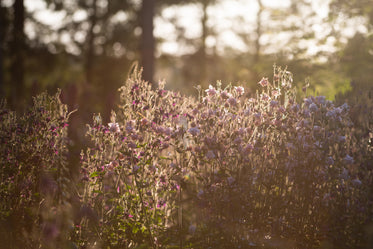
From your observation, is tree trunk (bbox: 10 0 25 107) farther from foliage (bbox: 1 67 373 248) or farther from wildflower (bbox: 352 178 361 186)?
wildflower (bbox: 352 178 361 186)

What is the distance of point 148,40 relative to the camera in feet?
32.7

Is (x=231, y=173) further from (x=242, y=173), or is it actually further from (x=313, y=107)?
(x=313, y=107)

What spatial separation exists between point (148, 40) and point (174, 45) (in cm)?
1049

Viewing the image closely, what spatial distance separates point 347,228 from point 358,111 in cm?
193

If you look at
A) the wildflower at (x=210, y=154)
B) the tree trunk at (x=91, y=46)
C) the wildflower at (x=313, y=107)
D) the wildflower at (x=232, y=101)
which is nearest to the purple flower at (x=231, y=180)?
the wildflower at (x=210, y=154)

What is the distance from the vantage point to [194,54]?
68.7ft

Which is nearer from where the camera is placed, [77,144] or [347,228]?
[347,228]

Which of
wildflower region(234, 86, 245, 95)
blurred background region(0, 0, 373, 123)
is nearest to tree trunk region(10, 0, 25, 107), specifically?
blurred background region(0, 0, 373, 123)

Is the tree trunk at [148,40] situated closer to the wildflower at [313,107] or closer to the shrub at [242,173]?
the shrub at [242,173]

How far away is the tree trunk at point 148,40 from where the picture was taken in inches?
387

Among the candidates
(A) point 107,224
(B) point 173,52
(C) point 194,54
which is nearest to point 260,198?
(A) point 107,224

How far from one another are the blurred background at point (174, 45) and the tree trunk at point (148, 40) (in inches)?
1.0

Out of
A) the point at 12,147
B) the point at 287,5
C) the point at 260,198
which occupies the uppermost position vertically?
the point at 287,5

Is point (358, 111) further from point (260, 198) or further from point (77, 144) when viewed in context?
point (77, 144)
